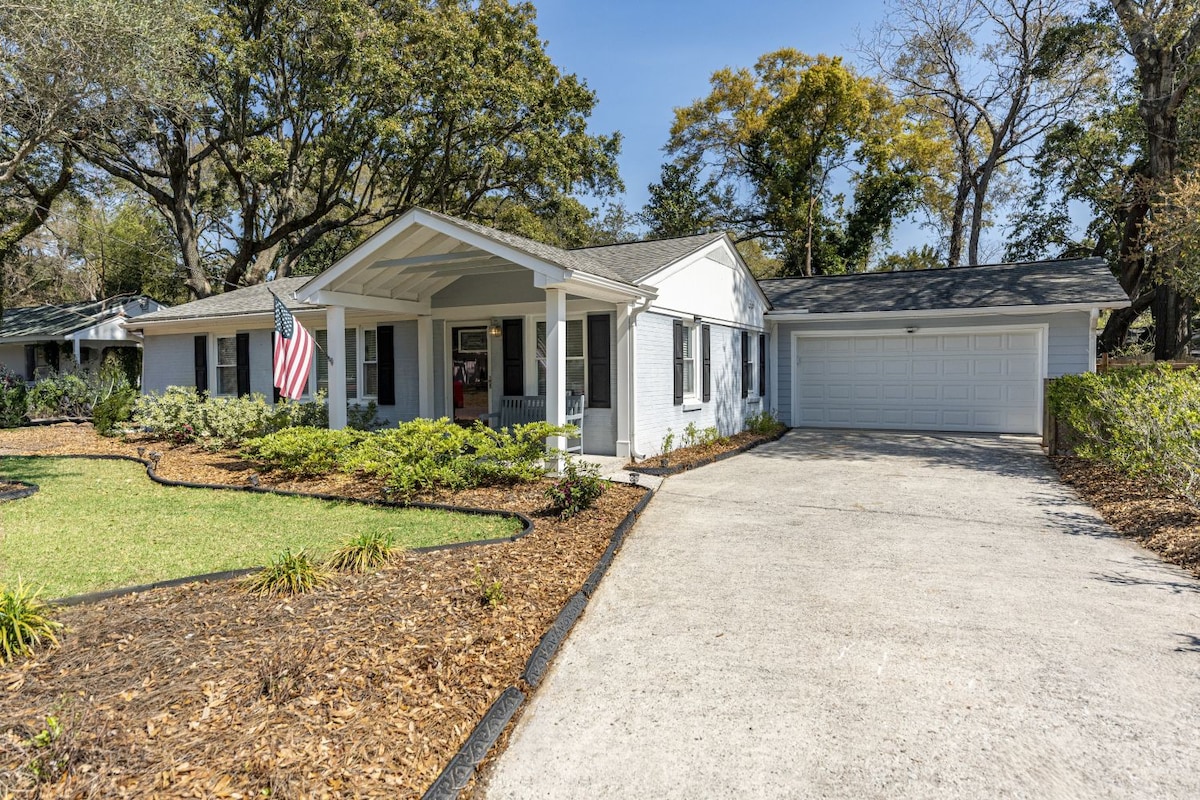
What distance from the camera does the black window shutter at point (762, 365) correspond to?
15195 millimetres

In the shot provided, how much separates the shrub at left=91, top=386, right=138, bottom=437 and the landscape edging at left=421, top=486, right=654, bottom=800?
44.3 ft

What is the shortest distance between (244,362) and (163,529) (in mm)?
9516

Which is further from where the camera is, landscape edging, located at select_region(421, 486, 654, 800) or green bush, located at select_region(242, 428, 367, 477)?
green bush, located at select_region(242, 428, 367, 477)

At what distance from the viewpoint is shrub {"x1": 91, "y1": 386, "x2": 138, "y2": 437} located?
14.1 meters

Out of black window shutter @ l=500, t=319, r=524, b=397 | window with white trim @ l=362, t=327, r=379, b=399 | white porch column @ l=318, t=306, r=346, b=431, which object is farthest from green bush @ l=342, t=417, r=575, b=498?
window with white trim @ l=362, t=327, r=379, b=399

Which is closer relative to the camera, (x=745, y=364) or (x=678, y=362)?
(x=678, y=362)

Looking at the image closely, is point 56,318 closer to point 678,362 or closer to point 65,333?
point 65,333

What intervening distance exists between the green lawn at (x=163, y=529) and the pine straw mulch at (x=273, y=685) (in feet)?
2.75

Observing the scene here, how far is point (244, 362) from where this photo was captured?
1494 centimetres

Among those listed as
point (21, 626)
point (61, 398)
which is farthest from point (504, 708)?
point (61, 398)

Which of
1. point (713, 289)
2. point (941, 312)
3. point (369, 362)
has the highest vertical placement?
point (713, 289)

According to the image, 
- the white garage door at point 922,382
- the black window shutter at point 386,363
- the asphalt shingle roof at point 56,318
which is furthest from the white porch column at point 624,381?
the asphalt shingle roof at point 56,318

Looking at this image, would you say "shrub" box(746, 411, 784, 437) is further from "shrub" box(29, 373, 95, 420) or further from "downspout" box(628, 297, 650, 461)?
"shrub" box(29, 373, 95, 420)

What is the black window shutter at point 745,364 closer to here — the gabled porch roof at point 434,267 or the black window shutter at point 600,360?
the gabled porch roof at point 434,267
